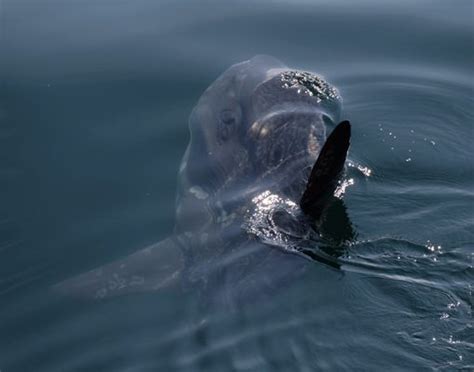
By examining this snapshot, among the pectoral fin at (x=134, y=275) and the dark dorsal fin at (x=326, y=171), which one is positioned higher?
the dark dorsal fin at (x=326, y=171)

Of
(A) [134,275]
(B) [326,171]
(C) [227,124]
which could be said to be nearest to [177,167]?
(C) [227,124]

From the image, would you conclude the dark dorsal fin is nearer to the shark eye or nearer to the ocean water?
the ocean water

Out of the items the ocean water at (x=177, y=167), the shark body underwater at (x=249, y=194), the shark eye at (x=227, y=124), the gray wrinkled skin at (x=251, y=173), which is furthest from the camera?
the shark eye at (x=227, y=124)

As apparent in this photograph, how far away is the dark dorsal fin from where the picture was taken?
6.65m

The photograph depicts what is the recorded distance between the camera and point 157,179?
861 centimetres

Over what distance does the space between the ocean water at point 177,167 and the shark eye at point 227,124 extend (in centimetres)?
53

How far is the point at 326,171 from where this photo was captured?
6.84 meters

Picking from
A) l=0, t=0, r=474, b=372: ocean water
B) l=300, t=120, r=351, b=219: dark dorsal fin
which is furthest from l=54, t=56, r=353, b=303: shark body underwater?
l=0, t=0, r=474, b=372: ocean water

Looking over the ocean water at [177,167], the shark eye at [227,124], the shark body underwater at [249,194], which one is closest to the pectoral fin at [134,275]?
the shark body underwater at [249,194]

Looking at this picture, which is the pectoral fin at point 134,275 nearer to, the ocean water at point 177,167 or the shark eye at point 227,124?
the ocean water at point 177,167

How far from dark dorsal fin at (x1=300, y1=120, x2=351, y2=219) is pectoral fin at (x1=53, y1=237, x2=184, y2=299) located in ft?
4.72

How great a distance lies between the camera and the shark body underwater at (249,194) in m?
6.95

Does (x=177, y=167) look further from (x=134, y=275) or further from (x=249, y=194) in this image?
(x=134, y=275)

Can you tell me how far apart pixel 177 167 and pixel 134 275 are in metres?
1.87
